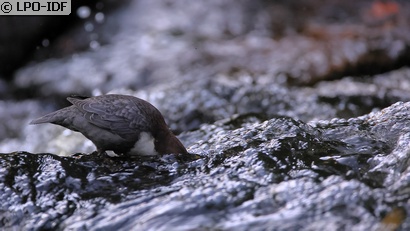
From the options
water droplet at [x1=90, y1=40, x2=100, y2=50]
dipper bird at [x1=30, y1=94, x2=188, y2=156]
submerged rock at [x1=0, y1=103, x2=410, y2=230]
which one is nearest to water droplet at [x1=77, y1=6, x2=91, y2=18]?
water droplet at [x1=90, y1=40, x2=100, y2=50]

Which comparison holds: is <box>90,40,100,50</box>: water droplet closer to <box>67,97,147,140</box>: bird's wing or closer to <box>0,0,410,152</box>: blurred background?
<box>0,0,410,152</box>: blurred background

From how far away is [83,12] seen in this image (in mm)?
9281

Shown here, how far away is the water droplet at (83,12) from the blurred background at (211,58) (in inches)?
0.6

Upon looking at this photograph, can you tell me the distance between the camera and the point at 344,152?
345 cm

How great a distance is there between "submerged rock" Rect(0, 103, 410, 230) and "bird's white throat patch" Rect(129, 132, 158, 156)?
0.15 m

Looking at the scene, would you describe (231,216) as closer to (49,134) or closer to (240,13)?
(49,134)

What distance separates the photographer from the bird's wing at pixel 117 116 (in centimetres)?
385

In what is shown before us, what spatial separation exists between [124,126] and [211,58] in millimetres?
4275

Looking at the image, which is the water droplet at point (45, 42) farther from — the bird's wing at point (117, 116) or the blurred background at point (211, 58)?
the bird's wing at point (117, 116)

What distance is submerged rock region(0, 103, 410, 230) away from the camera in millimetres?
2689

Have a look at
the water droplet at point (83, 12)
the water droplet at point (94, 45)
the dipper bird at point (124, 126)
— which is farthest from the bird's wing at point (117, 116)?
the water droplet at point (83, 12)

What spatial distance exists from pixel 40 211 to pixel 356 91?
4544mm

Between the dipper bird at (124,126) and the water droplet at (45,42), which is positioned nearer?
the dipper bird at (124,126)

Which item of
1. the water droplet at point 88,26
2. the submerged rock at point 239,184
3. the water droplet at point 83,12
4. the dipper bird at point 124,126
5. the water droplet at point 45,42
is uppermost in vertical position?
the water droplet at point 83,12
